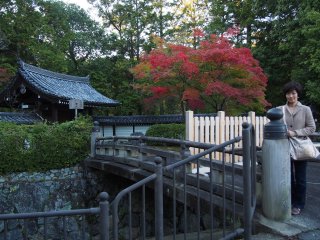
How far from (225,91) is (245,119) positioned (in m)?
4.10

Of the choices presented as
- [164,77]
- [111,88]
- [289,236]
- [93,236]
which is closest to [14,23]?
[111,88]

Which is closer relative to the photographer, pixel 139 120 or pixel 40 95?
pixel 40 95

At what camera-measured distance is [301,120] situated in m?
4.46

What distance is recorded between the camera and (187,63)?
554 inches

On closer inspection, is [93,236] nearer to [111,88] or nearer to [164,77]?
[164,77]

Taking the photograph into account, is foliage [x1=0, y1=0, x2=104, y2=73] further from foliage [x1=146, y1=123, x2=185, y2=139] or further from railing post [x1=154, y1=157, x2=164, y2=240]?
railing post [x1=154, y1=157, x2=164, y2=240]

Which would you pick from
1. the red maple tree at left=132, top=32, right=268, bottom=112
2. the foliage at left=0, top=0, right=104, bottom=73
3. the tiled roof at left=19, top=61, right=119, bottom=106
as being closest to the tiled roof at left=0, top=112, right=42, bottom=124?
the tiled roof at left=19, top=61, right=119, bottom=106

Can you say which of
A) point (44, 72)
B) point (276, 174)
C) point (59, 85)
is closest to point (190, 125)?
point (276, 174)

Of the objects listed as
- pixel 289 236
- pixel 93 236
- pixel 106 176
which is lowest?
pixel 93 236

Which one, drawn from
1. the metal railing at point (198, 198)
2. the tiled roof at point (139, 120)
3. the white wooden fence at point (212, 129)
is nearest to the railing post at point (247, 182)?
the metal railing at point (198, 198)

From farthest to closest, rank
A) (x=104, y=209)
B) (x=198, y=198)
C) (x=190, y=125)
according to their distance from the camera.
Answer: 1. (x=190, y=125)
2. (x=198, y=198)
3. (x=104, y=209)

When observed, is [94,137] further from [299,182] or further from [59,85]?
[59,85]

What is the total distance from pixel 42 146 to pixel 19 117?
231 inches

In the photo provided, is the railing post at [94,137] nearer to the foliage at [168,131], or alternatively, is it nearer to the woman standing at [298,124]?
the foliage at [168,131]
